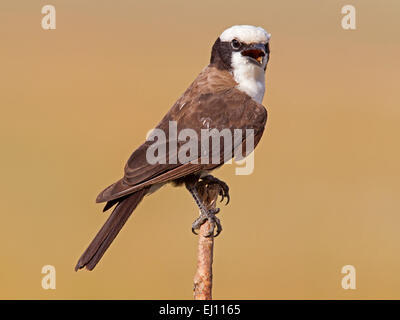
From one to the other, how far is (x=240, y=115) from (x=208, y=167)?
47 cm

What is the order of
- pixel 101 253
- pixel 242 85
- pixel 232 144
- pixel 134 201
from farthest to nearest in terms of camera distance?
pixel 242 85, pixel 232 144, pixel 134 201, pixel 101 253

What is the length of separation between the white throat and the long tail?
121 centimetres

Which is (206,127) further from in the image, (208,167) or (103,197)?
(103,197)

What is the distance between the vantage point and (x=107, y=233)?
3.59 meters

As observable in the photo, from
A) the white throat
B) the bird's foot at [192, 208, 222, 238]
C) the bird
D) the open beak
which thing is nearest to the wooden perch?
the bird

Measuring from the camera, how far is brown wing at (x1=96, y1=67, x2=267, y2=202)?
375 cm

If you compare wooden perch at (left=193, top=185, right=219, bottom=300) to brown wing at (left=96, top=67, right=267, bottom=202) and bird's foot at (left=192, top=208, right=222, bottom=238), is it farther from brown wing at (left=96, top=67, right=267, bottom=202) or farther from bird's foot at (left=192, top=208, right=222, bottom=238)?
brown wing at (left=96, top=67, right=267, bottom=202)

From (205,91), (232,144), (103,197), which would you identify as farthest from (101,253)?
(205,91)

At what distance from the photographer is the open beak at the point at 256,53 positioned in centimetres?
432

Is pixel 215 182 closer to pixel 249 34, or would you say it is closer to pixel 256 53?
pixel 256 53

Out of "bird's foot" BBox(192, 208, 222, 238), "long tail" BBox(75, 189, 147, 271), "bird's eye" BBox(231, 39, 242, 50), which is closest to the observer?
"long tail" BBox(75, 189, 147, 271)

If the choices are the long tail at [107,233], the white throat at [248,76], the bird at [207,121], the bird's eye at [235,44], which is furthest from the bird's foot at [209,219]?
the bird's eye at [235,44]

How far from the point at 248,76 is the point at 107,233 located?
5.24ft

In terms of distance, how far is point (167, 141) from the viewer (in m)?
4.02
